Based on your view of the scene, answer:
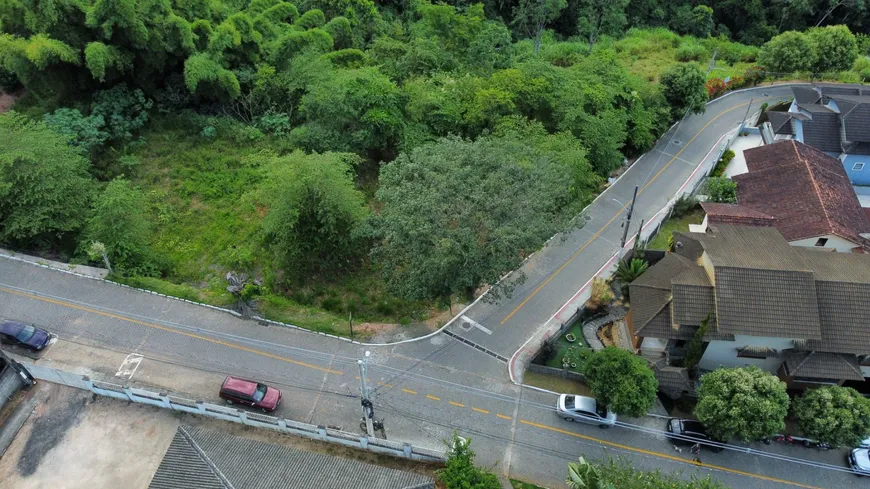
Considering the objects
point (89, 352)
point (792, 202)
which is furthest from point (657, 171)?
point (89, 352)

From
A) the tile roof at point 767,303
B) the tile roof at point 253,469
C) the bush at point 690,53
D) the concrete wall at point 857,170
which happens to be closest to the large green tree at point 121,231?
the tile roof at point 253,469

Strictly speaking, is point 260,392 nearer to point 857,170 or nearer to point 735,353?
point 735,353

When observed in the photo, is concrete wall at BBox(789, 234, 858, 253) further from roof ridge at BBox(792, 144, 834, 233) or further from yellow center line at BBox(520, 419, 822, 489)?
yellow center line at BBox(520, 419, 822, 489)

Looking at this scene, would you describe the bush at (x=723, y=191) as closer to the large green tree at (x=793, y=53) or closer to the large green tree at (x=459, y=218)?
the large green tree at (x=459, y=218)

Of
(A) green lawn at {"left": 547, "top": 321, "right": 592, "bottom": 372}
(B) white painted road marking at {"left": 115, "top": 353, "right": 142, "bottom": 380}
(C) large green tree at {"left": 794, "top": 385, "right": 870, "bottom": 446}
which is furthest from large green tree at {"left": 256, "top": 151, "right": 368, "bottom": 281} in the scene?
(C) large green tree at {"left": 794, "top": 385, "right": 870, "bottom": 446}

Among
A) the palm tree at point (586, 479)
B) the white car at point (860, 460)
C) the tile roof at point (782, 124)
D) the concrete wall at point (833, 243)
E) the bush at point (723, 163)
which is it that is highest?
the tile roof at point (782, 124)

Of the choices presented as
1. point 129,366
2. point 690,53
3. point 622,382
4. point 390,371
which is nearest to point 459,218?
point 390,371
